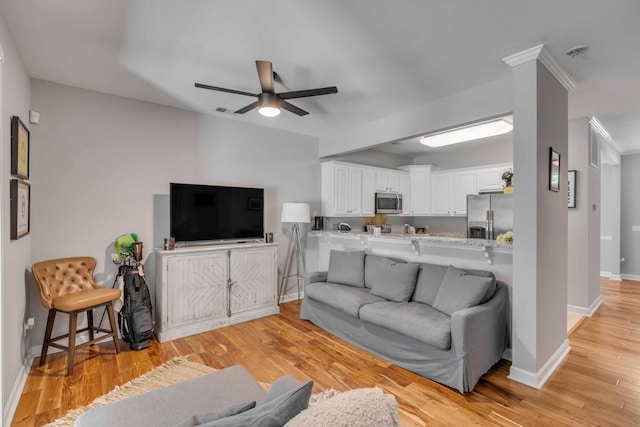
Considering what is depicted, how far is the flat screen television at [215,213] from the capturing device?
12.3 ft

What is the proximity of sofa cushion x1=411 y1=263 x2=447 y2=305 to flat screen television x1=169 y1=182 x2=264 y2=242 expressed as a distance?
2235 mm

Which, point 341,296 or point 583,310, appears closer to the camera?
point 341,296

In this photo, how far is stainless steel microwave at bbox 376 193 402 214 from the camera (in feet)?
19.2

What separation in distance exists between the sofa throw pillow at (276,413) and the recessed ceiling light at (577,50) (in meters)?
3.01

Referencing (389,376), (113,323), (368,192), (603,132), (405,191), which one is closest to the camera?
(389,376)

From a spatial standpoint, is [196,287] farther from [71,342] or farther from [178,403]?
[178,403]

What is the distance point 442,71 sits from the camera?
110 inches

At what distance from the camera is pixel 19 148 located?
242 cm

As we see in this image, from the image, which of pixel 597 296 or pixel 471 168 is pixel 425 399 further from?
pixel 471 168

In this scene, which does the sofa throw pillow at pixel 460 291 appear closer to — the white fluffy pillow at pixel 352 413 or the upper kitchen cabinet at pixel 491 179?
the white fluffy pillow at pixel 352 413

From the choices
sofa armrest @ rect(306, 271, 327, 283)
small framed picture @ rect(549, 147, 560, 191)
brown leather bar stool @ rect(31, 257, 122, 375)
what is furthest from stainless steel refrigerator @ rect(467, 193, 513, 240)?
brown leather bar stool @ rect(31, 257, 122, 375)

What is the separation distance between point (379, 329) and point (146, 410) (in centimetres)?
211

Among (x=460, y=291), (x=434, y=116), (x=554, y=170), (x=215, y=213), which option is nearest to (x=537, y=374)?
(x=460, y=291)

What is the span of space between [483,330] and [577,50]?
2.32 metres
